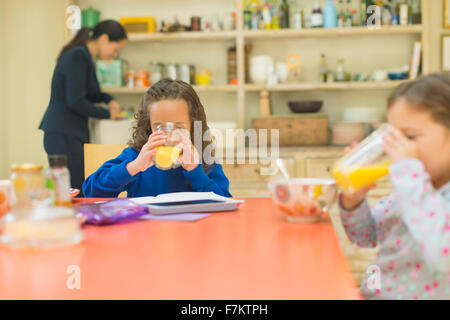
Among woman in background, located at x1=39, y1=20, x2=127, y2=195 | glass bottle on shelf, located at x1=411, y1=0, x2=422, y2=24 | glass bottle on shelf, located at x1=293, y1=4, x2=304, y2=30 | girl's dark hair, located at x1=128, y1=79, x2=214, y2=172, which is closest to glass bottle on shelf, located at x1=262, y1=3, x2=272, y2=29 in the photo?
glass bottle on shelf, located at x1=293, y1=4, x2=304, y2=30

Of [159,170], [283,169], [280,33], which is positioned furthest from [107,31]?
[283,169]

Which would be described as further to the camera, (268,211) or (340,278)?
(268,211)

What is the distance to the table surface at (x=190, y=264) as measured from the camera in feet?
1.76

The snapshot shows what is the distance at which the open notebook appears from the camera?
1051 mm

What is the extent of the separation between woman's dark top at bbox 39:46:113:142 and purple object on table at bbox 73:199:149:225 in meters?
1.81

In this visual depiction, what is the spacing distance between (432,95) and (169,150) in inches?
25.3

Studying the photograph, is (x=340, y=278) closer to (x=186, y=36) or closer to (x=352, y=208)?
(x=352, y=208)

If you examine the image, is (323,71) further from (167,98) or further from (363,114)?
(167,98)

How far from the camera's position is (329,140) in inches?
140

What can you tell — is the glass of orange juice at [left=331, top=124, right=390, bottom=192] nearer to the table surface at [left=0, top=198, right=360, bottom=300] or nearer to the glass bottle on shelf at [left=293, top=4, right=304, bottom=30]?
the table surface at [left=0, top=198, right=360, bottom=300]

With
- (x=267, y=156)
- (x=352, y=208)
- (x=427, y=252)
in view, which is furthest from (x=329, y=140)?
(x=427, y=252)

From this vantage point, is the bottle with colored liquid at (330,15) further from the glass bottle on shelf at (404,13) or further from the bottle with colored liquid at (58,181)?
the bottle with colored liquid at (58,181)
